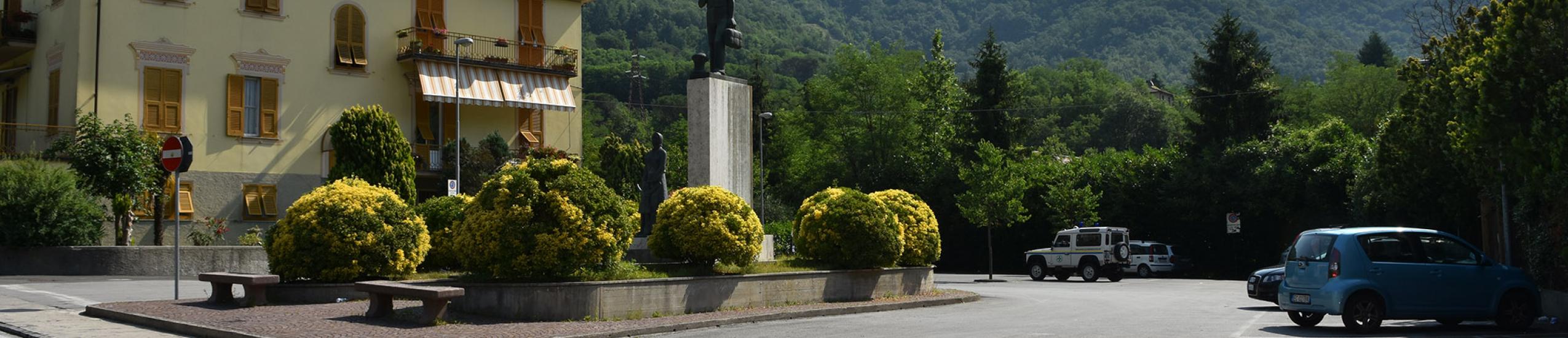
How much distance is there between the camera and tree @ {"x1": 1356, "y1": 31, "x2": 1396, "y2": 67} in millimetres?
92250

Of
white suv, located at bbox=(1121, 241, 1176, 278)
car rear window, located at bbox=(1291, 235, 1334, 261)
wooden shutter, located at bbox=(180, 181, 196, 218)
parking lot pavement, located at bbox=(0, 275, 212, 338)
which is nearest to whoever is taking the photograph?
parking lot pavement, located at bbox=(0, 275, 212, 338)

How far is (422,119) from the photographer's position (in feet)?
135

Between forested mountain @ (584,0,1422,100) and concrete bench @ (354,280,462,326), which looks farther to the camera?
forested mountain @ (584,0,1422,100)

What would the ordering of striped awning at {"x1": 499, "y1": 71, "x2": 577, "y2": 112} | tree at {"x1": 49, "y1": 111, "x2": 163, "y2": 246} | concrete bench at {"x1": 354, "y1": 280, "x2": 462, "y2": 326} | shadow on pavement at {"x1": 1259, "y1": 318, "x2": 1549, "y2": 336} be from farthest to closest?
striped awning at {"x1": 499, "y1": 71, "x2": 577, "y2": 112} → tree at {"x1": 49, "y1": 111, "x2": 163, "y2": 246} → shadow on pavement at {"x1": 1259, "y1": 318, "x2": 1549, "y2": 336} → concrete bench at {"x1": 354, "y1": 280, "x2": 462, "y2": 326}

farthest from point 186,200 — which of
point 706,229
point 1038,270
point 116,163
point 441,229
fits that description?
point 1038,270

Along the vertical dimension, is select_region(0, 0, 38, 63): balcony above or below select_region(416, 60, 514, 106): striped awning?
above

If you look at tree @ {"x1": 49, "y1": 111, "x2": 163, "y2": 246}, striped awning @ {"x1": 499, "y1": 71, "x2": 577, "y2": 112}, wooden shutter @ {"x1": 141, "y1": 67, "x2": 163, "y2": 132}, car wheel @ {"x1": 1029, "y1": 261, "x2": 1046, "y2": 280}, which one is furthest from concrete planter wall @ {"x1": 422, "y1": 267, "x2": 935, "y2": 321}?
striped awning @ {"x1": 499, "y1": 71, "x2": 577, "y2": 112}

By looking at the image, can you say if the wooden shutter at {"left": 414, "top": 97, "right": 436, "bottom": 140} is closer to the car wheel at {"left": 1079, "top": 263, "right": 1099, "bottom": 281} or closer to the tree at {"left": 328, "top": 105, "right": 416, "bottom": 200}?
the tree at {"left": 328, "top": 105, "right": 416, "bottom": 200}

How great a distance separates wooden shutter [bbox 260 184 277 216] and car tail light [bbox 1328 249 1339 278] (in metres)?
30.4

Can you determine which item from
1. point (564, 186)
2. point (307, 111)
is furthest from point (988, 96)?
point (564, 186)

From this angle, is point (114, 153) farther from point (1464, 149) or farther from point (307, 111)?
point (1464, 149)

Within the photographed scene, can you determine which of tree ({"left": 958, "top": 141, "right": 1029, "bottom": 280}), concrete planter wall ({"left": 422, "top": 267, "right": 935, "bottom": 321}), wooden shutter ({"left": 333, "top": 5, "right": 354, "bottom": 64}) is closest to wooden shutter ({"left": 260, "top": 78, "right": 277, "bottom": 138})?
wooden shutter ({"left": 333, "top": 5, "right": 354, "bottom": 64})

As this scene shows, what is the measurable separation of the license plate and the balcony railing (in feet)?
93.5

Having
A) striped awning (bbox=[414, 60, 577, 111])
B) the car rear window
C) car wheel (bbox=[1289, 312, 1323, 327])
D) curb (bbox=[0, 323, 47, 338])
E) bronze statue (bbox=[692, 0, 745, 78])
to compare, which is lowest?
car wheel (bbox=[1289, 312, 1323, 327])
